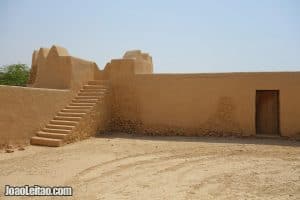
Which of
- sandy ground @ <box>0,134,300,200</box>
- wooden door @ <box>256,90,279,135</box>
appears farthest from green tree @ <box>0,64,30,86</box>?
wooden door @ <box>256,90,279,135</box>

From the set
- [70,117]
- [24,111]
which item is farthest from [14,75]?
[24,111]

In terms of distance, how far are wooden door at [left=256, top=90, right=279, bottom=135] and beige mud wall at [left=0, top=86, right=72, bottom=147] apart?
24.5 ft

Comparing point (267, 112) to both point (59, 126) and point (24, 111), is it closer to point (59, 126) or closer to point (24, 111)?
point (59, 126)

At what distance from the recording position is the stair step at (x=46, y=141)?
30.3 ft

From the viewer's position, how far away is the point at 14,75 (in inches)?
918

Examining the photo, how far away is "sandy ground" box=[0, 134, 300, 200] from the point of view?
5262 millimetres

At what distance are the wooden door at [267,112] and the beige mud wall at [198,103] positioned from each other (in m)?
0.64

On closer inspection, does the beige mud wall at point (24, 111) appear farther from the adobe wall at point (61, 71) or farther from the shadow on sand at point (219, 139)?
the shadow on sand at point (219, 139)

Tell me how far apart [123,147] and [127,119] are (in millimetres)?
3366

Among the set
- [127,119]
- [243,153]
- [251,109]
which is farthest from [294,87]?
[127,119]

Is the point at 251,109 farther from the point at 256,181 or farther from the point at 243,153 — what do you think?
the point at 256,181

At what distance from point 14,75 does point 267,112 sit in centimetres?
1861

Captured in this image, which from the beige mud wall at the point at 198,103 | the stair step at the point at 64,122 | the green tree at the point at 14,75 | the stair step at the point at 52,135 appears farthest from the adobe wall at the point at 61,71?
the green tree at the point at 14,75

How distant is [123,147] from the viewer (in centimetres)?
930
